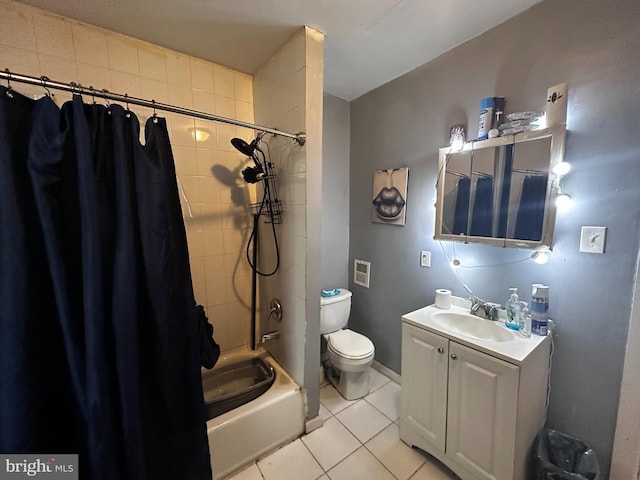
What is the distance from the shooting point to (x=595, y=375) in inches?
46.6

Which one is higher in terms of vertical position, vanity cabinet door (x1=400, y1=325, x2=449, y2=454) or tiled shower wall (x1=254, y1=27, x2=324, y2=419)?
tiled shower wall (x1=254, y1=27, x2=324, y2=419)

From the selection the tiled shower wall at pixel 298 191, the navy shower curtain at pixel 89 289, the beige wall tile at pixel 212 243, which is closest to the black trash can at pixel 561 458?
the tiled shower wall at pixel 298 191

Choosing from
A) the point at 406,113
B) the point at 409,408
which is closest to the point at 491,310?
the point at 409,408

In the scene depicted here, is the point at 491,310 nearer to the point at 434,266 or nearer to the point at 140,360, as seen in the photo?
the point at 434,266

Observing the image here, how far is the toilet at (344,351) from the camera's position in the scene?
184 cm

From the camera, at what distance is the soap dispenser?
1335mm

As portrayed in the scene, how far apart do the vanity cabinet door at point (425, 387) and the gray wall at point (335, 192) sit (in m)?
1.01

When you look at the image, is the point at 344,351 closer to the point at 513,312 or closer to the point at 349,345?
the point at 349,345

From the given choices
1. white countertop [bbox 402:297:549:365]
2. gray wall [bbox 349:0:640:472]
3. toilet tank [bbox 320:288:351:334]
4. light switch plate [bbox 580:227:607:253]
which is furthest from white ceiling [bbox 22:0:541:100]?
toilet tank [bbox 320:288:351:334]

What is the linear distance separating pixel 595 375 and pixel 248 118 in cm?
254

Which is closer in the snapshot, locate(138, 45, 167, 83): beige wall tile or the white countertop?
the white countertop

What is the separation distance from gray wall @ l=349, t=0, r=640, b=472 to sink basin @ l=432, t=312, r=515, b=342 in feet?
0.57

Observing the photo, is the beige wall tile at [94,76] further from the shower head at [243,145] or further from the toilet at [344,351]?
the toilet at [344,351]

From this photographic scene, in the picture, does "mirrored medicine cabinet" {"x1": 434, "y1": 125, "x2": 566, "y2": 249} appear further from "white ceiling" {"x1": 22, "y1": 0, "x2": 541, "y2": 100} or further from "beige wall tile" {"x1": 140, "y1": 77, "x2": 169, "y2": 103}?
"beige wall tile" {"x1": 140, "y1": 77, "x2": 169, "y2": 103}
